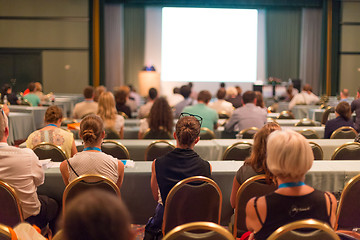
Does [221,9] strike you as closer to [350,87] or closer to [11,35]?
[350,87]

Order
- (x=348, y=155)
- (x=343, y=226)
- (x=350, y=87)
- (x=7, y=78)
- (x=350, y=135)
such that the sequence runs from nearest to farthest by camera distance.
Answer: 1. (x=343, y=226)
2. (x=348, y=155)
3. (x=350, y=135)
4. (x=7, y=78)
5. (x=350, y=87)

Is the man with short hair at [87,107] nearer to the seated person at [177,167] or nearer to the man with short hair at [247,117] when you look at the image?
the man with short hair at [247,117]

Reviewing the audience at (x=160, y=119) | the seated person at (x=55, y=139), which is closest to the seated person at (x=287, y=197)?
the seated person at (x=55, y=139)

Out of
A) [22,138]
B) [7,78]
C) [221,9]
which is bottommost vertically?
[22,138]

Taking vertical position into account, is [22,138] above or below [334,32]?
below

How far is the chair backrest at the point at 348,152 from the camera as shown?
4.47 meters

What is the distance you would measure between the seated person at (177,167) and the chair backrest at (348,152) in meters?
1.83

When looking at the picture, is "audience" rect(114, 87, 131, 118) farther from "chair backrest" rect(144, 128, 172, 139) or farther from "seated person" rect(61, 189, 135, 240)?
"seated person" rect(61, 189, 135, 240)

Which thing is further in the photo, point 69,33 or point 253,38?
point 253,38

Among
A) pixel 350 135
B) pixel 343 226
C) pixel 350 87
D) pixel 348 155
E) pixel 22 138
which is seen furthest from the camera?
pixel 350 87

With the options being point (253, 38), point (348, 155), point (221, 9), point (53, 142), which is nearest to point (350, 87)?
point (253, 38)

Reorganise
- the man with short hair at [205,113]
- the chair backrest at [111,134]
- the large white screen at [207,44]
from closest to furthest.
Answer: the chair backrest at [111,134] → the man with short hair at [205,113] → the large white screen at [207,44]

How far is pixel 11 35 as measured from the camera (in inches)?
697

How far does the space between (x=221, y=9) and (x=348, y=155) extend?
14.9 metres
